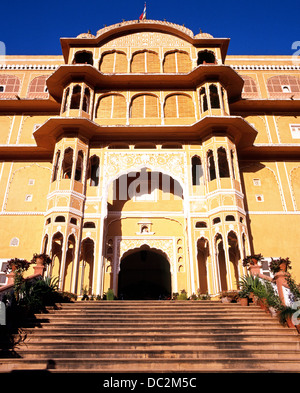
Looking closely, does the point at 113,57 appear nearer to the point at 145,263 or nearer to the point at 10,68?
the point at 10,68

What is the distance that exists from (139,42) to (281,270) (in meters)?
16.8

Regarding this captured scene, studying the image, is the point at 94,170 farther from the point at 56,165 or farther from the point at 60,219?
the point at 60,219

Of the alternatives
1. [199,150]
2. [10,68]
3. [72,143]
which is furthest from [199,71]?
[10,68]

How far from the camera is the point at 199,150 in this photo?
1766 centimetres

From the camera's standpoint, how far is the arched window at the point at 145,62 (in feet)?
66.1

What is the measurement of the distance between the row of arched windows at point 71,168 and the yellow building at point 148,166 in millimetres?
87

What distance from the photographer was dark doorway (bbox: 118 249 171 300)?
67.2 ft

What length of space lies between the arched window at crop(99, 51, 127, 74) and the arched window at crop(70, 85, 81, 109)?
2.30m

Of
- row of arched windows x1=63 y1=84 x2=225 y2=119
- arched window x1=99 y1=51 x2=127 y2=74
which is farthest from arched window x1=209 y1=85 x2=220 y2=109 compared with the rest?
arched window x1=99 y1=51 x2=127 y2=74

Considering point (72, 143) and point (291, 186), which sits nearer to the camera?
point (72, 143)

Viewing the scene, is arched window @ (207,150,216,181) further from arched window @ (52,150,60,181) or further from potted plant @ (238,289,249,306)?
arched window @ (52,150,60,181)

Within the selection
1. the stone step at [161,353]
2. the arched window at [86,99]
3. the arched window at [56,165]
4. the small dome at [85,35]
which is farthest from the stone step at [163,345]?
the small dome at [85,35]

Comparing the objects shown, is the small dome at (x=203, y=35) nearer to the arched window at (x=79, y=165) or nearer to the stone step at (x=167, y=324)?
the arched window at (x=79, y=165)

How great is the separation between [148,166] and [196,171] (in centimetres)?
278
